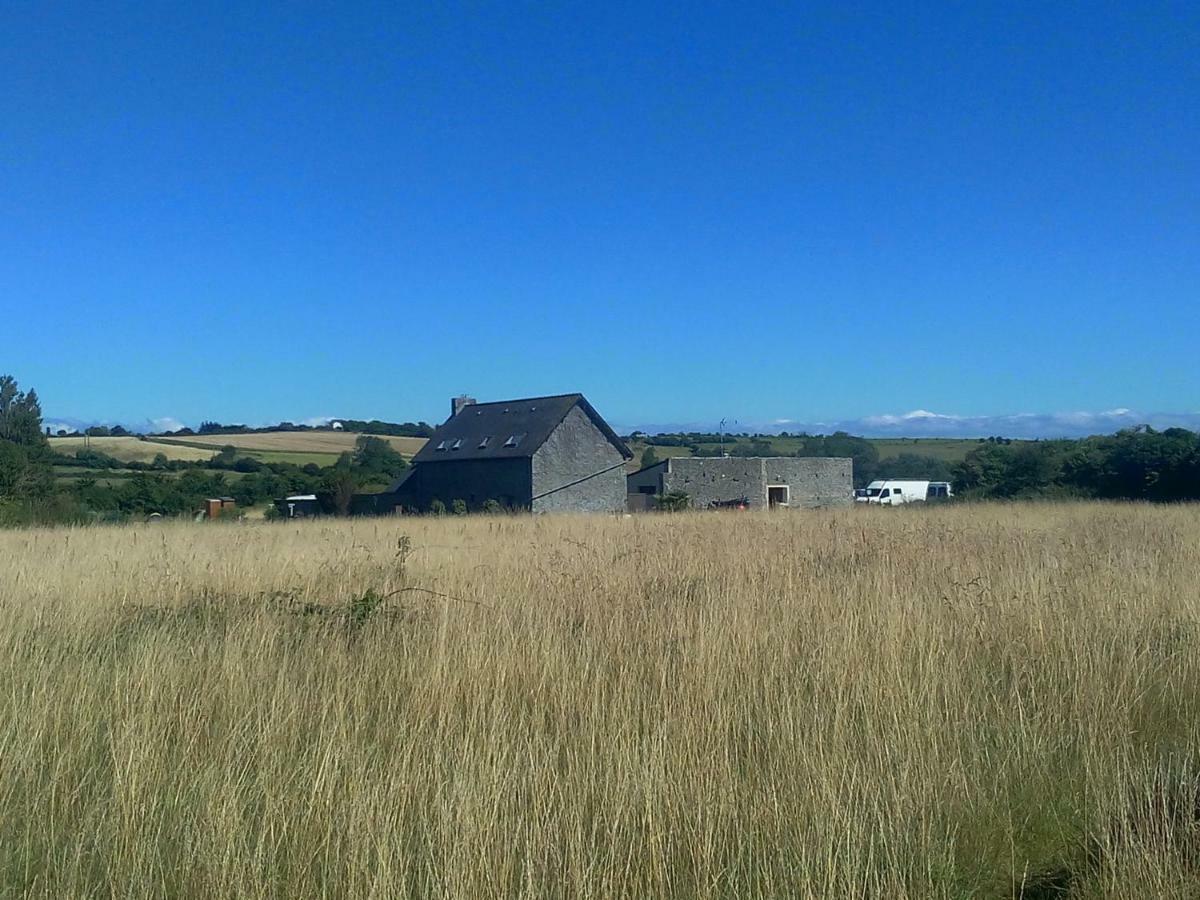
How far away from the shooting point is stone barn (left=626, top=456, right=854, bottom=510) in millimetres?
55375

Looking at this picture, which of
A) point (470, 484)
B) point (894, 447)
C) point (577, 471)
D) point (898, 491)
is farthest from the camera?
point (894, 447)

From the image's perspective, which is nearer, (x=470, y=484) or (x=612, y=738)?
(x=612, y=738)

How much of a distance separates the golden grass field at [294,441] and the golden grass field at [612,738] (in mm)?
76708

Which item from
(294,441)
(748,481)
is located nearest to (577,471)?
(748,481)

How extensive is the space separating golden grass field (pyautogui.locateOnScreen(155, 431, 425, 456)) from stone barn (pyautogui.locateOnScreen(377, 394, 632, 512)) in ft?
104

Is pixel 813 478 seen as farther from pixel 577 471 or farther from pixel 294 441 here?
pixel 294 441

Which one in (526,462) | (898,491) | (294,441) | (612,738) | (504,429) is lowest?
(612,738)

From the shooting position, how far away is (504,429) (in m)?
50.7

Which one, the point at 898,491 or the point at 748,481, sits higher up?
the point at 748,481

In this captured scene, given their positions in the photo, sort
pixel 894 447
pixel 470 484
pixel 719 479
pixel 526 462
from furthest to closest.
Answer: pixel 894 447 → pixel 719 479 → pixel 470 484 → pixel 526 462

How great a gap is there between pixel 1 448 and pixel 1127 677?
44.2 m

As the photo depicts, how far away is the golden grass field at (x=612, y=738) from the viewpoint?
385cm

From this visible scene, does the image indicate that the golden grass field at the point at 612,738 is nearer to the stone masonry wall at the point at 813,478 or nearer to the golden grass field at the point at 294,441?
the stone masonry wall at the point at 813,478

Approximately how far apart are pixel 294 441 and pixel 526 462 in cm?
5150
